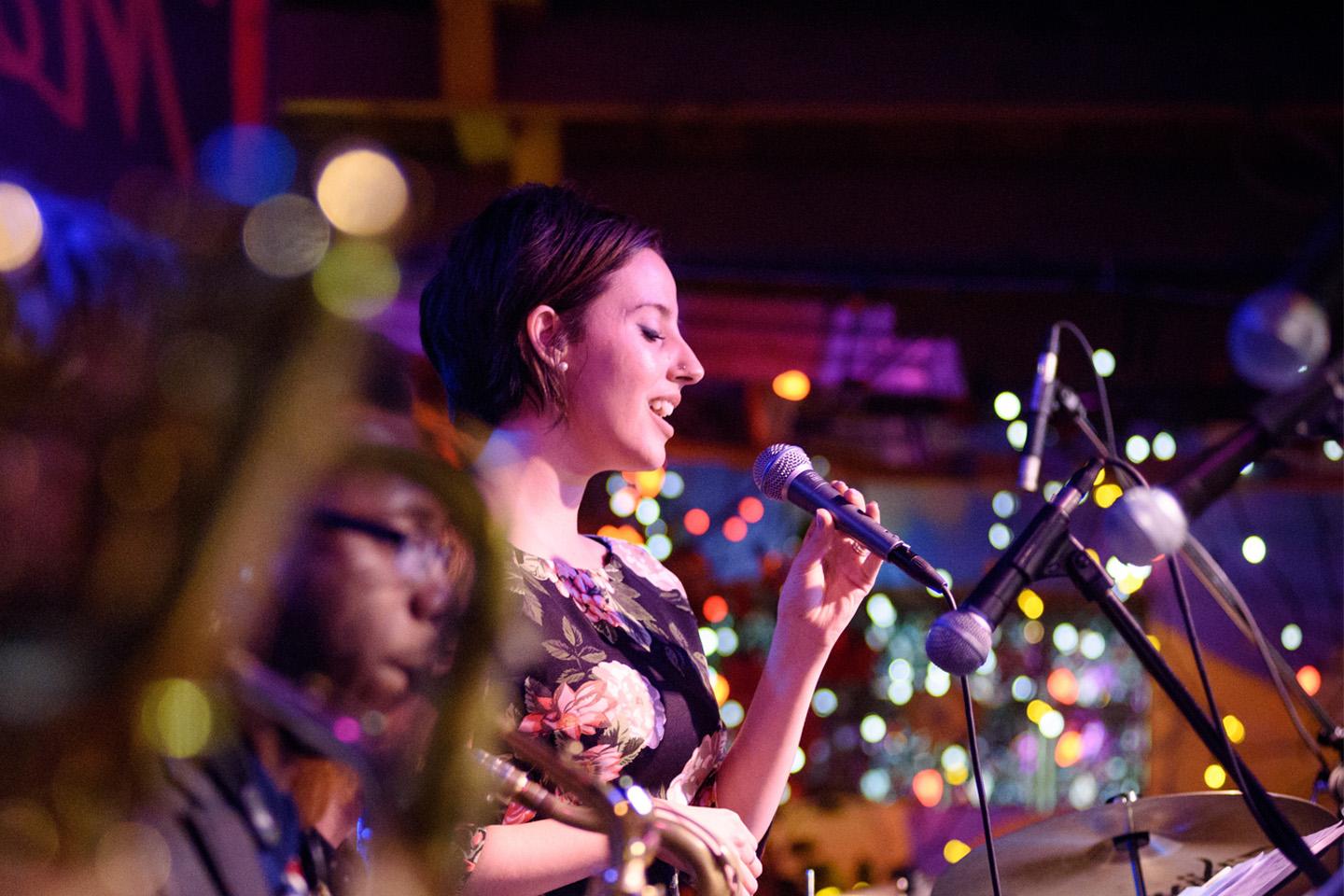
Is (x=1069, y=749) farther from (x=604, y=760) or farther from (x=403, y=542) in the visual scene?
(x=403, y=542)

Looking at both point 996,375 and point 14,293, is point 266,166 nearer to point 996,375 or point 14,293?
point 14,293

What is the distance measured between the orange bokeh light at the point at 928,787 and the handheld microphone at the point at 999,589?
3.98 meters

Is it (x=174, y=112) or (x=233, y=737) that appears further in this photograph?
(x=174, y=112)

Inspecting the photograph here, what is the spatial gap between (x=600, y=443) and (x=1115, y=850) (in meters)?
0.89

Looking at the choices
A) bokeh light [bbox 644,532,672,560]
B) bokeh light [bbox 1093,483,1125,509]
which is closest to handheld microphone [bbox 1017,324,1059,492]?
bokeh light [bbox 1093,483,1125,509]

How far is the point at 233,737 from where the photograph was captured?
2.21 feet

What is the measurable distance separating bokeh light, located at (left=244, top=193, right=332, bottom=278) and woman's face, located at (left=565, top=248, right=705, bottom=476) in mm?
639

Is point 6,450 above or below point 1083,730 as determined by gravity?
below

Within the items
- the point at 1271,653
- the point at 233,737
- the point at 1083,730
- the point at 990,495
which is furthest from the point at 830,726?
the point at 233,737

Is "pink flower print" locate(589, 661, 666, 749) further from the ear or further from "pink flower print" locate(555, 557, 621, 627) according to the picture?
the ear

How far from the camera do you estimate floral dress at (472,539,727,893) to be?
1.35 m

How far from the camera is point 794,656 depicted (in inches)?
60.7

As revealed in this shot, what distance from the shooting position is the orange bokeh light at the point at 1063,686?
17.4 feet

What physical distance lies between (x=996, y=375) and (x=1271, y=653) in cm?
308
